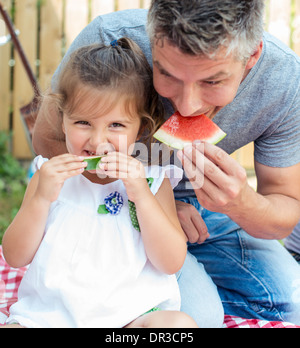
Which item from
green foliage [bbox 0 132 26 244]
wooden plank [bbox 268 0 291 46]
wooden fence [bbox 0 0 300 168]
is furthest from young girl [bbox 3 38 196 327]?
wooden plank [bbox 268 0 291 46]

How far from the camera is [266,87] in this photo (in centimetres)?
262

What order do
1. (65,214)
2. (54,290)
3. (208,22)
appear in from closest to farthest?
(208,22), (54,290), (65,214)

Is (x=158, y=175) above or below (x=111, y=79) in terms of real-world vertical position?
below

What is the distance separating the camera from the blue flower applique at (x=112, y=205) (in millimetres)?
2174

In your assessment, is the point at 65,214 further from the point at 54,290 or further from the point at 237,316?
the point at 237,316

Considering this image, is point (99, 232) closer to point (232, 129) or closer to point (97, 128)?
point (97, 128)

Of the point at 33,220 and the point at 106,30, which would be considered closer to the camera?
the point at 33,220

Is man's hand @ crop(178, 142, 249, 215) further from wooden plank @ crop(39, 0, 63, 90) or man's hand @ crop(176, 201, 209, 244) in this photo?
wooden plank @ crop(39, 0, 63, 90)

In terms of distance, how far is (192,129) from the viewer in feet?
7.80

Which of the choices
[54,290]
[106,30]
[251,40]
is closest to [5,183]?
[106,30]

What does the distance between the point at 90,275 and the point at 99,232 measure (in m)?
0.19

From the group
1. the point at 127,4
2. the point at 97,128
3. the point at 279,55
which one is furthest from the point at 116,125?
the point at 127,4

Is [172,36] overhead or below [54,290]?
overhead
